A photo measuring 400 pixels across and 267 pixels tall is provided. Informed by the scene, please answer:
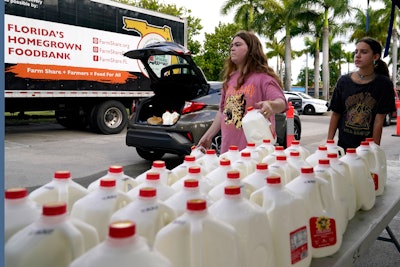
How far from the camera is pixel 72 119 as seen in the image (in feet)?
41.8

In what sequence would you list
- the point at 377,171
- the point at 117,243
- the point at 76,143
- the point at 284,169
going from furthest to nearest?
the point at 76,143, the point at 377,171, the point at 284,169, the point at 117,243

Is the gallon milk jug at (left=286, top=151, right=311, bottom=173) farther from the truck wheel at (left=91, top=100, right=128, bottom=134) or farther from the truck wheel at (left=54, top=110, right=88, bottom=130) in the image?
the truck wheel at (left=54, top=110, right=88, bottom=130)

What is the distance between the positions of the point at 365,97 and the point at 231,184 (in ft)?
7.37

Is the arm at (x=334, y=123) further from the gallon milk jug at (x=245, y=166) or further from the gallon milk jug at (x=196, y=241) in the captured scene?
the gallon milk jug at (x=196, y=241)

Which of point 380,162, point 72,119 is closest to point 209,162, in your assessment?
point 380,162

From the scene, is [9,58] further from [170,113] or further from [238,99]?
[238,99]

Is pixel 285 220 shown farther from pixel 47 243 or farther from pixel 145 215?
pixel 47 243

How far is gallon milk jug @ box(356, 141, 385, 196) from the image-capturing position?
2.48 meters

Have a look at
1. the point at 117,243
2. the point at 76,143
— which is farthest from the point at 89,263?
the point at 76,143

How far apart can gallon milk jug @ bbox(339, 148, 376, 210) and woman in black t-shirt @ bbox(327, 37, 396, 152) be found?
116cm

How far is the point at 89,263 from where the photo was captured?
0.95 m

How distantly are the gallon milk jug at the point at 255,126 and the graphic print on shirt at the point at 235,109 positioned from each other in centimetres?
22

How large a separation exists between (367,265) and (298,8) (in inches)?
1201

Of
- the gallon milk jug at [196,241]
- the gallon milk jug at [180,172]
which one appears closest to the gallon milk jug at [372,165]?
the gallon milk jug at [180,172]
